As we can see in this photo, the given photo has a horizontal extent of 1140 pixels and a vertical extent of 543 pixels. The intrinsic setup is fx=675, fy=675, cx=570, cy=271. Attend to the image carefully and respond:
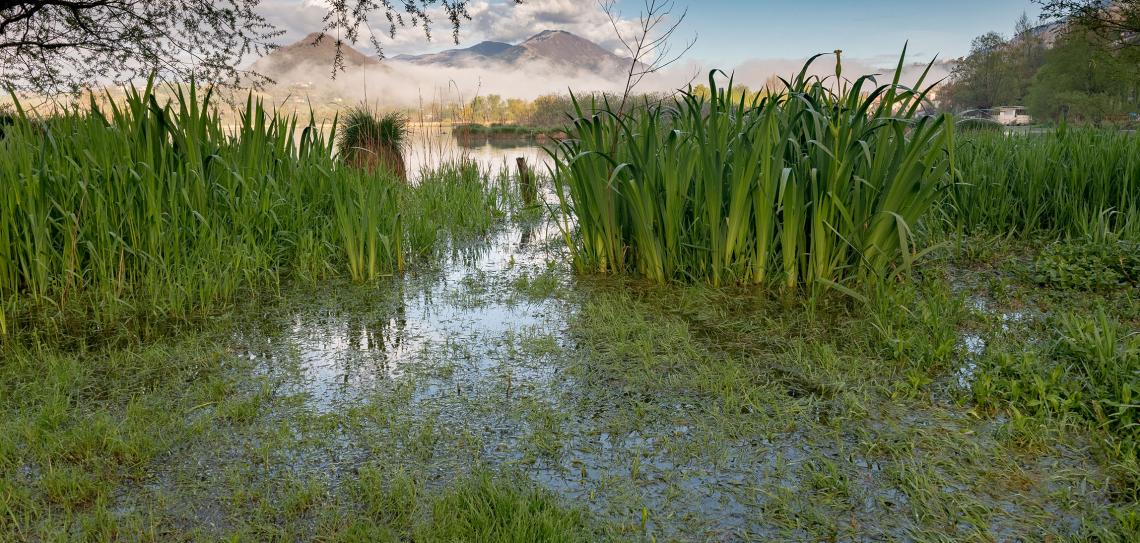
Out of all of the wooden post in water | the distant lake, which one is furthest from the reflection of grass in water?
the wooden post in water

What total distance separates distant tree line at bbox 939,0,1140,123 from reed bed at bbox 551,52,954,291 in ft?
15.0

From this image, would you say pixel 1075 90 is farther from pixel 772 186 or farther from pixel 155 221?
pixel 155 221

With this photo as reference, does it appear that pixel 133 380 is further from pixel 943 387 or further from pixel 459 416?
pixel 943 387

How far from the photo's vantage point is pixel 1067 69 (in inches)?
840

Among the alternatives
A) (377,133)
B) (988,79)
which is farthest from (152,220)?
(988,79)

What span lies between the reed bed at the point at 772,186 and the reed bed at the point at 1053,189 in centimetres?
135

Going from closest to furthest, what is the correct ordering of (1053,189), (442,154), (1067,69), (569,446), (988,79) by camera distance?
(569,446) → (1053,189) → (442,154) → (1067,69) → (988,79)

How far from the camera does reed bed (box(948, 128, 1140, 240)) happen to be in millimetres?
4285

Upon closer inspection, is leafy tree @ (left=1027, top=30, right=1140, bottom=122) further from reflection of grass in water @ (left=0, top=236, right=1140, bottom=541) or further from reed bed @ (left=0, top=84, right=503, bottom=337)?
reed bed @ (left=0, top=84, right=503, bottom=337)

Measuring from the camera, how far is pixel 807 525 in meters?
1.59

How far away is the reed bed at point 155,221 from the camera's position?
311 cm

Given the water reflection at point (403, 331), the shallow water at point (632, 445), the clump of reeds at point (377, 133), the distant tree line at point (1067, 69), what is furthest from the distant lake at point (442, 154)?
the distant tree line at point (1067, 69)

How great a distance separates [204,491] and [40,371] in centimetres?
134

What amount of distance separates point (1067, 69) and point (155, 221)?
85.5ft
